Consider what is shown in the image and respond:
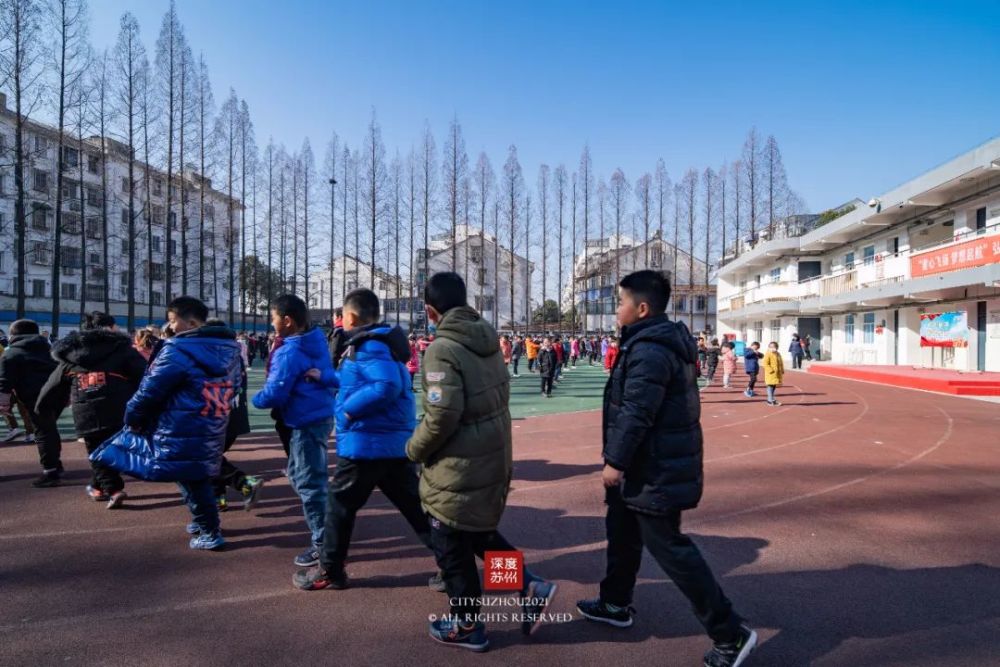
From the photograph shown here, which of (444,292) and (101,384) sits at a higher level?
(444,292)

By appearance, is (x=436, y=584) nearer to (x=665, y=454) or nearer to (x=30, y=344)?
(x=665, y=454)

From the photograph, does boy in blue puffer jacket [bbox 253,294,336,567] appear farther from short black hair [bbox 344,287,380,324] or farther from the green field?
the green field

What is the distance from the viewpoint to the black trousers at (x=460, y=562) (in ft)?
9.37

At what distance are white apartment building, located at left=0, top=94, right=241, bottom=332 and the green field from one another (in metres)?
16.7

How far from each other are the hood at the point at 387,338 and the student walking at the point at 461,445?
20.9 inches

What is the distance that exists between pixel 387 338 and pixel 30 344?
572 cm

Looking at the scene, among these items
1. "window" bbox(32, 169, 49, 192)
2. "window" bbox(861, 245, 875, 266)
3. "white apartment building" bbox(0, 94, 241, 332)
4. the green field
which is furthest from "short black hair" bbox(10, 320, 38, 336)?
"window" bbox(32, 169, 49, 192)

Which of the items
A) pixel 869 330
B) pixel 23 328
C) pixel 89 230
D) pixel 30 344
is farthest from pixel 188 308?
pixel 89 230

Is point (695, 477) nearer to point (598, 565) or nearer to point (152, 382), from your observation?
point (598, 565)

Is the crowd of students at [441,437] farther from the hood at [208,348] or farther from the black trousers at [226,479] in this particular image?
the black trousers at [226,479]

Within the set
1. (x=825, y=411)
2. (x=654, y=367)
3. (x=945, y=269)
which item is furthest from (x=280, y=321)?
(x=945, y=269)

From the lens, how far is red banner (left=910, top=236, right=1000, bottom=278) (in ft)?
59.0

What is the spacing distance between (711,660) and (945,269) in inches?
904

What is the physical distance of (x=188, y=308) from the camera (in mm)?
4590
